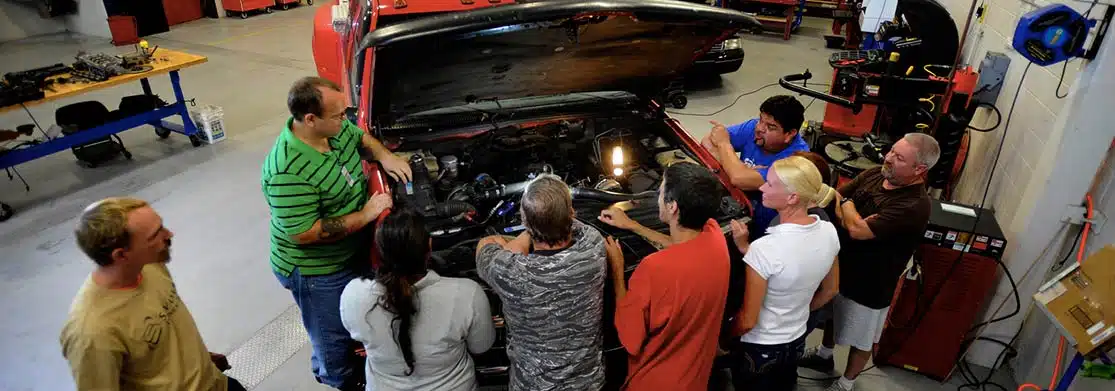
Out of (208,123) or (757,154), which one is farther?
(208,123)

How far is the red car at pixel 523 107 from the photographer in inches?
93.2

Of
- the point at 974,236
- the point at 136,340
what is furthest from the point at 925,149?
the point at 136,340

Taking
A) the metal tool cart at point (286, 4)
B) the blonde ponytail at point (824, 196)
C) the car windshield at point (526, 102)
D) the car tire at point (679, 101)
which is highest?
the car windshield at point (526, 102)

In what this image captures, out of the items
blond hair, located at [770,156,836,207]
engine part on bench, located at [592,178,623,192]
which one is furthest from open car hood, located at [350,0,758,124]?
blond hair, located at [770,156,836,207]

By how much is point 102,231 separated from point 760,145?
8.47 feet

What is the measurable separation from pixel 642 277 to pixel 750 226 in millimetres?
868

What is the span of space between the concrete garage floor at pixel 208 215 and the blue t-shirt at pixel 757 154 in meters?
0.93

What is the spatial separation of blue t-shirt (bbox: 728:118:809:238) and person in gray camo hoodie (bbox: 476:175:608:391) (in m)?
1.04

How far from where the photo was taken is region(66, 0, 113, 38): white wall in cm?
911

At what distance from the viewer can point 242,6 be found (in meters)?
10.3

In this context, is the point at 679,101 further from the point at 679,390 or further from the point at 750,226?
the point at 679,390

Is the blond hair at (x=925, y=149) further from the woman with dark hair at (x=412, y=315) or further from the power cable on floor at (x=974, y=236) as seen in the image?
the woman with dark hair at (x=412, y=315)

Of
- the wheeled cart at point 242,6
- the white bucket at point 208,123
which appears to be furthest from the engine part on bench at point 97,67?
the wheeled cart at point 242,6

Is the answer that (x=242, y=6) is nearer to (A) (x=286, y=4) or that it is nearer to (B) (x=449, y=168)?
(A) (x=286, y=4)
